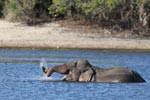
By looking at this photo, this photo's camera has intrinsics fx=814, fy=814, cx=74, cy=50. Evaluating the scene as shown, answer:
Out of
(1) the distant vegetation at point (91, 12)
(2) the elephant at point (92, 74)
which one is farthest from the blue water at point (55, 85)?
(1) the distant vegetation at point (91, 12)

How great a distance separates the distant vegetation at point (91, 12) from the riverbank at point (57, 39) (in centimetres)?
179

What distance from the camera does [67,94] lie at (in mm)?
28250

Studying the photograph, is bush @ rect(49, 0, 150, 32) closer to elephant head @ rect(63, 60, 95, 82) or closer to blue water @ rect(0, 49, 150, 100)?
blue water @ rect(0, 49, 150, 100)

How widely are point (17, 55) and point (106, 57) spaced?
5610 millimetres

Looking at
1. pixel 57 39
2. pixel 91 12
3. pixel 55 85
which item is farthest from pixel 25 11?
pixel 55 85

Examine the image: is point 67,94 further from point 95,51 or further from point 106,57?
point 95,51

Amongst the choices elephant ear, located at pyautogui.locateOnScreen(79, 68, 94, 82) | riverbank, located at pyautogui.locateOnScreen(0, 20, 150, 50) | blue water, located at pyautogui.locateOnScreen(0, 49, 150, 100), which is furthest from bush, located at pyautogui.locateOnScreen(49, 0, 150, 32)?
elephant ear, located at pyautogui.locateOnScreen(79, 68, 94, 82)

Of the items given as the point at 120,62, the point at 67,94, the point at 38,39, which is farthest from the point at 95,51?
the point at 67,94

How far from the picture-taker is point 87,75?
3244 centimetres

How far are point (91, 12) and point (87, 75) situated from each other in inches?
1241

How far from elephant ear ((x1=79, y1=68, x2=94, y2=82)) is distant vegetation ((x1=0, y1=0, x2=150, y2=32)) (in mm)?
30285

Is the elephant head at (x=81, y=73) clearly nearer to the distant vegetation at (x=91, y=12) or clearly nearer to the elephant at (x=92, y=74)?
the elephant at (x=92, y=74)

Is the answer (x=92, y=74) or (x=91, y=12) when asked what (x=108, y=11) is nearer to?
(x=91, y=12)

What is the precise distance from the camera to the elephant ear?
32.4 meters
